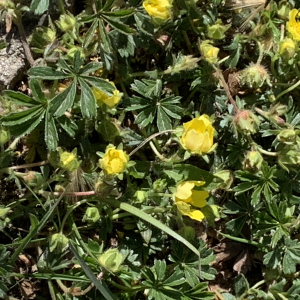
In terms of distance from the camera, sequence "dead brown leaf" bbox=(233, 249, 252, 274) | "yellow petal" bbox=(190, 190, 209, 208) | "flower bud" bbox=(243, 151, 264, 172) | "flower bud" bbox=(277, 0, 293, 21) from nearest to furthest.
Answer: "yellow petal" bbox=(190, 190, 209, 208), "flower bud" bbox=(243, 151, 264, 172), "flower bud" bbox=(277, 0, 293, 21), "dead brown leaf" bbox=(233, 249, 252, 274)

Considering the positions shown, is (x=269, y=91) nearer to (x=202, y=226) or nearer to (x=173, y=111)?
(x=173, y=111)

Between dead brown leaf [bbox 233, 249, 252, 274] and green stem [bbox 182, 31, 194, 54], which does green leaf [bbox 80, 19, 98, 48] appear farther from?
dead brown leaf [bbox 233, 249, 252, 274]

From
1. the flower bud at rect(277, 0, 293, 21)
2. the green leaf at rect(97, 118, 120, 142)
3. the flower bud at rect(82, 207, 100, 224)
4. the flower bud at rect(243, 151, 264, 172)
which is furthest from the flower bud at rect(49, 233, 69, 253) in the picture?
the flower bud at rect(277, 0, 293, 21)

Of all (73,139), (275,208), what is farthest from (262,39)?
(73,139)

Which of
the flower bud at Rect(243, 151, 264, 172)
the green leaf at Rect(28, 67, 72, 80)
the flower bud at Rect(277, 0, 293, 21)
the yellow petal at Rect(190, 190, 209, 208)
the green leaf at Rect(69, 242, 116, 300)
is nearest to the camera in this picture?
the green leaf at Rect(69, 242, 116, 300)

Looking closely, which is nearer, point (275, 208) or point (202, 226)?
point (275, 208)

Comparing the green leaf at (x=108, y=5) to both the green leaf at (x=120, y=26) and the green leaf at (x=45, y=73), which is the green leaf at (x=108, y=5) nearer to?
the green leaf at (x=120, y=26)

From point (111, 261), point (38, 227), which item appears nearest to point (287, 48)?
Answer: point (111, 261)
